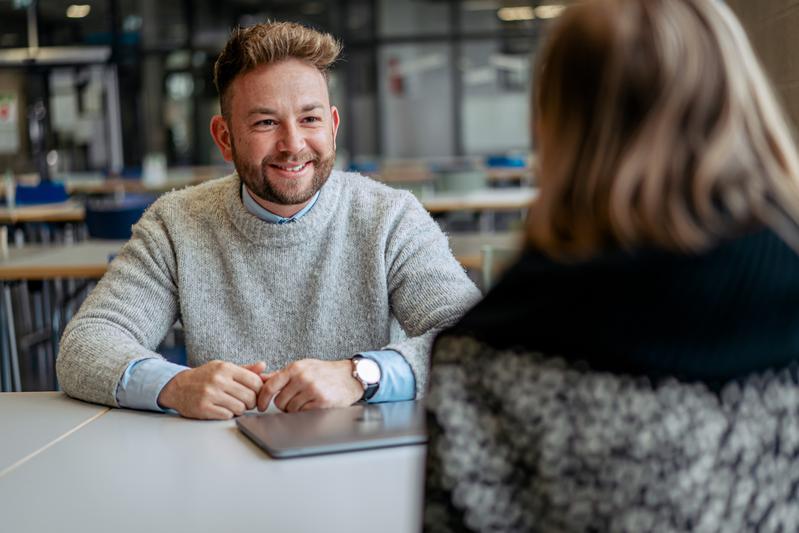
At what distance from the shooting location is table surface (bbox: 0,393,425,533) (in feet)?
3.67

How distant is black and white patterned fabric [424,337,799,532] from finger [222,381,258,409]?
737 millimetres

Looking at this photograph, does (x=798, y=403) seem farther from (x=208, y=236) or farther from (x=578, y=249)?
(x=208, y=236)

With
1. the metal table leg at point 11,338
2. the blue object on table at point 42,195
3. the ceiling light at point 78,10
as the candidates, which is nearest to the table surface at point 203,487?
the metal table leg at point 11,338

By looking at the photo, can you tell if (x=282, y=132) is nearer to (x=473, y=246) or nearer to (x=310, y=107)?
(x=310, y=107)

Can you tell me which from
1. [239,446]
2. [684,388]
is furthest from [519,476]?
[239,446]

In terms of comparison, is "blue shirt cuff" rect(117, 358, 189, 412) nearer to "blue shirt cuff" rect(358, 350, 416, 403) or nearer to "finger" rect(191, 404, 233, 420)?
"finger" rect(191, 404, 233, 420)

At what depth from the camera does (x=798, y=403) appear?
82 centimetres

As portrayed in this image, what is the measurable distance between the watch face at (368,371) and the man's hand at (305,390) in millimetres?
33

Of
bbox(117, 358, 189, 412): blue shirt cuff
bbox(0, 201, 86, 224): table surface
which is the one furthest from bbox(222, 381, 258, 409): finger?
bbox(0, 201, 86, 224): table surface

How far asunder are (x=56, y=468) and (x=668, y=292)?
2.95 feet

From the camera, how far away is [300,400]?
1.53 meters

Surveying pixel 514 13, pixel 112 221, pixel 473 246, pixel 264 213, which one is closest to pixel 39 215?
pixel 112 221

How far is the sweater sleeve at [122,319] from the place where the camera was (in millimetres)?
1673

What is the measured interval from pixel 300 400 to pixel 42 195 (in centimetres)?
602
